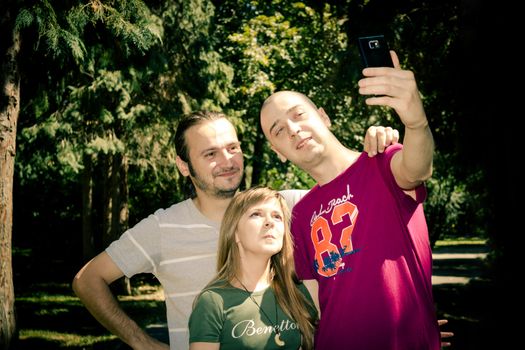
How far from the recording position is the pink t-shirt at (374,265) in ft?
8.04

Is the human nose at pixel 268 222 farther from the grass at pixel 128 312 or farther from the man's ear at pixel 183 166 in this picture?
the grass at pixel 128 312

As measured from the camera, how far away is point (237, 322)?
2.75 meters

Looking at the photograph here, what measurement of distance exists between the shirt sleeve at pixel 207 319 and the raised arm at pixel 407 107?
117 centimetres

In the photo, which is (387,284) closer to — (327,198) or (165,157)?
(327,198)

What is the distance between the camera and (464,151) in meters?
7.30

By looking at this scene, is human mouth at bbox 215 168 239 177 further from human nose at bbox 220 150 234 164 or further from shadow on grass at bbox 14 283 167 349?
shadow on grass at bbox 14 283 167 349

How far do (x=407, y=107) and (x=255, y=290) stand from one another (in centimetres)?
135

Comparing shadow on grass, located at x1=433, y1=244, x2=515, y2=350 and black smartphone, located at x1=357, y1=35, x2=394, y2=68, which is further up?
black smartphone, located at x1=357, y1=35, x2=394, y2=68

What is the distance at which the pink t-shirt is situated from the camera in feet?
8.04

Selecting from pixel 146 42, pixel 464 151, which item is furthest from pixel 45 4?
pixel 464 151

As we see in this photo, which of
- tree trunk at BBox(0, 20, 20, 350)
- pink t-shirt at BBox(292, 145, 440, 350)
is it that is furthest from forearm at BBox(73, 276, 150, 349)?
tree trunk at BBox(0, 20, 20, 350)

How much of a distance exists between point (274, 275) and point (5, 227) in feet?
14.7

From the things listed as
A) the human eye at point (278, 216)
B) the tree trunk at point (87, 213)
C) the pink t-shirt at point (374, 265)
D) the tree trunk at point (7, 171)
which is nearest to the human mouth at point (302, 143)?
the pink t-shirt at point (374, 265)

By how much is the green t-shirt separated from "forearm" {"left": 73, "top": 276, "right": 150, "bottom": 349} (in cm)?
78
